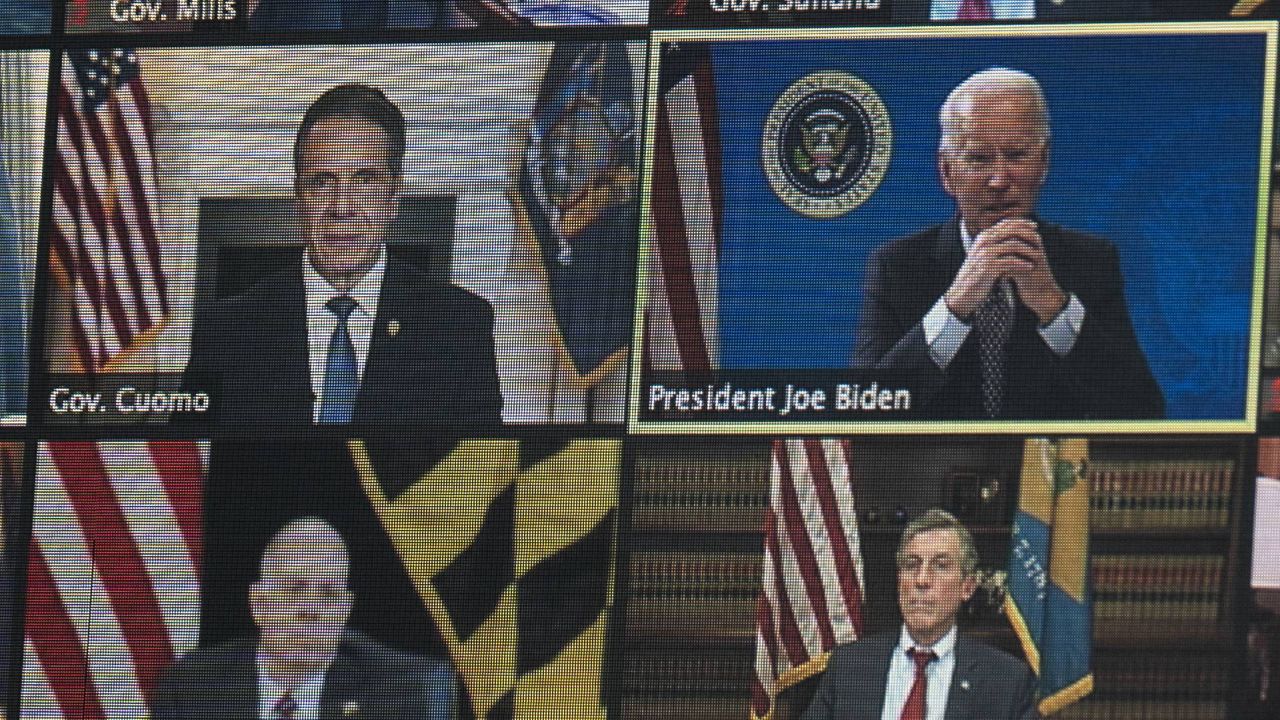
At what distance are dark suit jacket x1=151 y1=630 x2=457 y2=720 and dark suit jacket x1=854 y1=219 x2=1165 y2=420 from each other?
1.57 metres

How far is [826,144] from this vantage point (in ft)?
27.5

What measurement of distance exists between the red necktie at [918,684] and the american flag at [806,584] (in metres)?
0.18

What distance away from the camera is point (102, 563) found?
8.59 m

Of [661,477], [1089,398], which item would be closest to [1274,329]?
[1089,398]

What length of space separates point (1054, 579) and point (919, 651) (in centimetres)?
44

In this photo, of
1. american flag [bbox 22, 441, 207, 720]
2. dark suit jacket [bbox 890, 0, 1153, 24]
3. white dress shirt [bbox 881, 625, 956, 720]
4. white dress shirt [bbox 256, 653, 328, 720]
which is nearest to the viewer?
white dress shirt [bbox 881, 625, 956, 720]

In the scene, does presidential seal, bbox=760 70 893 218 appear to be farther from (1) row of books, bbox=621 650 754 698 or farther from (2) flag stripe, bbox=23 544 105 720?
(2) flag stripe, bbox=23 544 105 720

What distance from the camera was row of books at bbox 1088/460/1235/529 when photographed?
8039mm

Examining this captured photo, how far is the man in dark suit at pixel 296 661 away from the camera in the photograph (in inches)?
330

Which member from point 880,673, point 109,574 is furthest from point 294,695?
point 880,673

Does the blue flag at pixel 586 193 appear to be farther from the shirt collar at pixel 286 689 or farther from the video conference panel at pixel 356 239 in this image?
the shirt collar at pixel 286 689

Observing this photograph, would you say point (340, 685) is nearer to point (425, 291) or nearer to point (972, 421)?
point (425, 291)

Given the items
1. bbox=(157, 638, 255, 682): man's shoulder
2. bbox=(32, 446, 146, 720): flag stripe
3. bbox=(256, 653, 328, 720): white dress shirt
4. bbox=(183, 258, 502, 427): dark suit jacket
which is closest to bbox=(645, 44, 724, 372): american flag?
bbox=(183, 258, 502, 427): dark suit jacket

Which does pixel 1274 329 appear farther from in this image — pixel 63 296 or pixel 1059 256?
pixel 63 296
